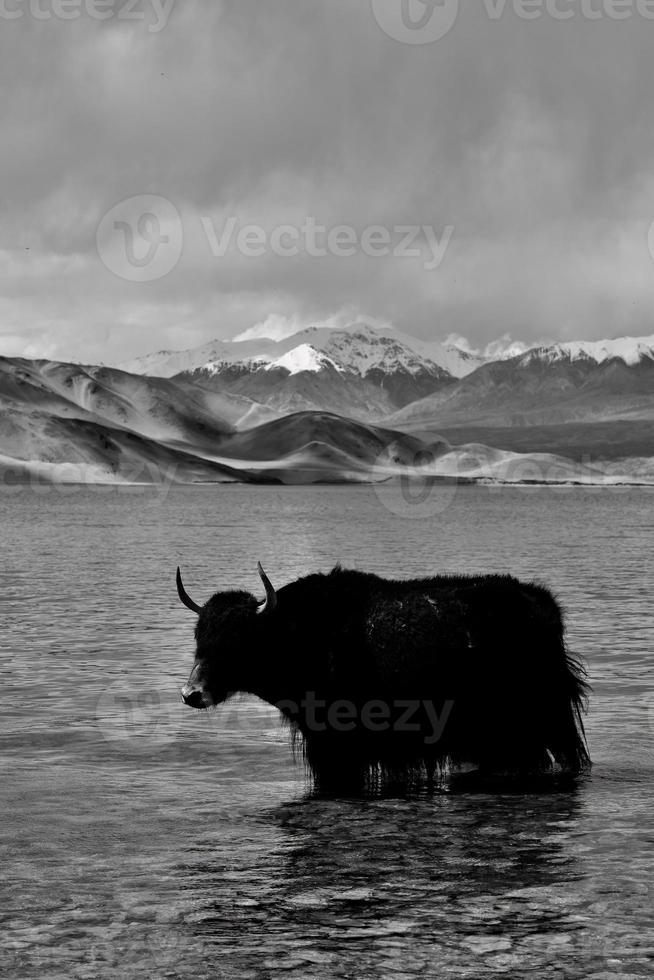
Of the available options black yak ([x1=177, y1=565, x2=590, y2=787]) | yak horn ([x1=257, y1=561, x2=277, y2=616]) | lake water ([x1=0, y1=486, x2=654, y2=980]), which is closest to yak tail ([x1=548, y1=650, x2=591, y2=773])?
black yak ([x1=177, y1=565, x2=590, y2=787])

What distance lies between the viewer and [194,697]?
1032 centimetres

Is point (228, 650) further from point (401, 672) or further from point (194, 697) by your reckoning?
point (401, 672)

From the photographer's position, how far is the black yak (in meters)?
10.3

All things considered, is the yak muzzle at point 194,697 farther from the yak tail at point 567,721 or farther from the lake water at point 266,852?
the yak tail at point 567,721

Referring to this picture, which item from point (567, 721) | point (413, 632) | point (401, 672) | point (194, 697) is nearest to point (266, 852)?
point (194, 697)

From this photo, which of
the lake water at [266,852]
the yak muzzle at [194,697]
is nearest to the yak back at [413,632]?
the yak muzzle at [194,697]

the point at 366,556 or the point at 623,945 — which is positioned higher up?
the point at 366,556

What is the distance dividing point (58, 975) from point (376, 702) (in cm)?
414

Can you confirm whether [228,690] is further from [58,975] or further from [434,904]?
[58,975]

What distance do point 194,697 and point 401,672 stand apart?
1690 millimetres

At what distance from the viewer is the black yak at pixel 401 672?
33.9 ft

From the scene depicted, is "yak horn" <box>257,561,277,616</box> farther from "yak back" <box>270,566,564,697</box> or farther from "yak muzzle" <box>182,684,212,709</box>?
"yak muzzle" <box>182,684,212,709</box>

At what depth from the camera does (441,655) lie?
1036cm

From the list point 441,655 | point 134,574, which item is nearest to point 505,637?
point 441,655
